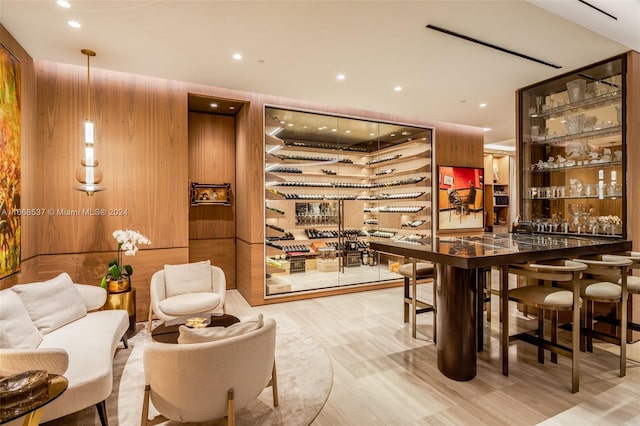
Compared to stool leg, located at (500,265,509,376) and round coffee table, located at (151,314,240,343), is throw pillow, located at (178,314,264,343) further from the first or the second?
stool leg, located at (500,265,509,376)

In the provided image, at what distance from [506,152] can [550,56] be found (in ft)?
20.7

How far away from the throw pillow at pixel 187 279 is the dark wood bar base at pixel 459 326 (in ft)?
9.13

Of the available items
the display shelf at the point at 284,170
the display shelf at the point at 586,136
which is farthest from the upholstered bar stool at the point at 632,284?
the display shelf at the point at 284,170

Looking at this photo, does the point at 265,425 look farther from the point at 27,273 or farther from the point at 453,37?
the point at 453,37

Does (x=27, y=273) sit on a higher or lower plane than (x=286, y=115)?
lower

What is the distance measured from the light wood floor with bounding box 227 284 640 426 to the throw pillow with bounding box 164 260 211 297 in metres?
1.45

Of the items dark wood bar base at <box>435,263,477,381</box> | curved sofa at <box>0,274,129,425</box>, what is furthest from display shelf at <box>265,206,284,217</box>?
dark wood bar base at <box>435,263,477,381</box>

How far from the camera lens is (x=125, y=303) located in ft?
11.9

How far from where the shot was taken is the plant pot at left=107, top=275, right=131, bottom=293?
3629 millimetres

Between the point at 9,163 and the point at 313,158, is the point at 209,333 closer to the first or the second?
the point at 9,163

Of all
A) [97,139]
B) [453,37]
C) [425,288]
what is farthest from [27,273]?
[425,288]

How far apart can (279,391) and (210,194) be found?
3.78m

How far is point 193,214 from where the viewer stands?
5.54 metres

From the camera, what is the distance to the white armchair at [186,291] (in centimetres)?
345
